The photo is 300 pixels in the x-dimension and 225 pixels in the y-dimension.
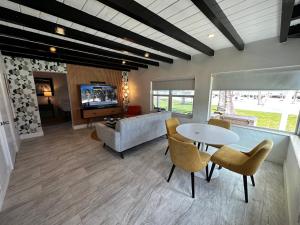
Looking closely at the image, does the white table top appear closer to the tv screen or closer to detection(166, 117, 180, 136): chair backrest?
detection(166, 117, 180, 136): chair backrest

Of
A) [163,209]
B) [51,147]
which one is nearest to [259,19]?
[163,209]

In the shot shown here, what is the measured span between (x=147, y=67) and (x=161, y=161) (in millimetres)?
3746

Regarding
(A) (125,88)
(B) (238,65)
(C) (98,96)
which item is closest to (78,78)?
(C) (98,96)

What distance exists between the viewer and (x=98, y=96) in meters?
5.03

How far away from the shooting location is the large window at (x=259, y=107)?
2.40 meters

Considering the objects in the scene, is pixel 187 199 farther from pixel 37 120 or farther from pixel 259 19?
pixel 37 120

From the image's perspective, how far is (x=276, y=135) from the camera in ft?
8.25

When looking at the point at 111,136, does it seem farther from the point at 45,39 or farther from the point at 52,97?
the point at 52,97

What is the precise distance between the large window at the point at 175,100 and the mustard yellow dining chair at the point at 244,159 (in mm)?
2089

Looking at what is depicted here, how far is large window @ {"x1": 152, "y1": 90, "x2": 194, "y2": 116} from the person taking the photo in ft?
13.0

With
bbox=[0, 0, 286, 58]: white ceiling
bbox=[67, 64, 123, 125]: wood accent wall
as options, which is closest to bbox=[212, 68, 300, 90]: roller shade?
bbox=[0, 0, 286, 58]: white ceiling

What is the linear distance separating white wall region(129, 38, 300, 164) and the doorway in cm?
542

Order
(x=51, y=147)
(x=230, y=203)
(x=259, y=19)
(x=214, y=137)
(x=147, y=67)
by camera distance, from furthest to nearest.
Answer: (x=147, y=67) < (x=51, y=147) < (x=214, y=137) < (x=259, y=19) < (x=230, y=203)

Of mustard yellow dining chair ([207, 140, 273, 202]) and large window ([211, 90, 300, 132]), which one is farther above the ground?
large window ([211, 90, 300, 132])
